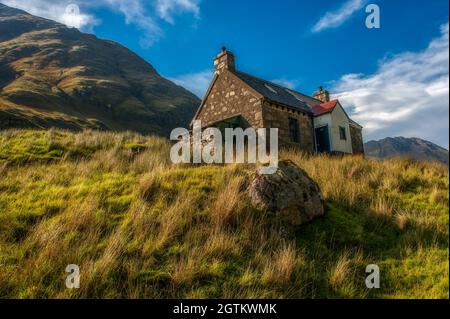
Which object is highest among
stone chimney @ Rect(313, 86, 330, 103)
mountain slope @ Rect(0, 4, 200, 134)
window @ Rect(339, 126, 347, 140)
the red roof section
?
mountain slope @ Rect(0, 4, 200, 134)

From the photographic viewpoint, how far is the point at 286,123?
715 inches

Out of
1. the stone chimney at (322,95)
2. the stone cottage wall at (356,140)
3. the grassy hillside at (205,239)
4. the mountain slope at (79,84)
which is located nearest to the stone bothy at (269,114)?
the stone cottage wall at (356,140)

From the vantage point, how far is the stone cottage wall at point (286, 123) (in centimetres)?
1722

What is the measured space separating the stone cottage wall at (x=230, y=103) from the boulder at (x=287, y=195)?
405 inches

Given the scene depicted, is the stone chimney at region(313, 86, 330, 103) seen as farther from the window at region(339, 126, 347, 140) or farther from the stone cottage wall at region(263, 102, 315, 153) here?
the stone cottage wall at region(263, 102, 315, 153)

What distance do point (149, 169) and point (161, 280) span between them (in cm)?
567

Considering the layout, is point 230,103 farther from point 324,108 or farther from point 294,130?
point 324,108

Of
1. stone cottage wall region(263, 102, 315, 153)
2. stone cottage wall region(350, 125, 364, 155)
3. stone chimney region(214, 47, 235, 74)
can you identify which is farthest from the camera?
stone cottage wall region(350, 125, 364, 155)

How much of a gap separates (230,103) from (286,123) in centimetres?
373

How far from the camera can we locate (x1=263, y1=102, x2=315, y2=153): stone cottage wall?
17219 millimetres

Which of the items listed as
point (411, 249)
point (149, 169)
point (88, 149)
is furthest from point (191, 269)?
point (88, 149)

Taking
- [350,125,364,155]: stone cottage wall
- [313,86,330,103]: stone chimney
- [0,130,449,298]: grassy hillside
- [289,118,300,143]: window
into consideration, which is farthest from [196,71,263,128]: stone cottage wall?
[313,86,330,103]: stone chimney

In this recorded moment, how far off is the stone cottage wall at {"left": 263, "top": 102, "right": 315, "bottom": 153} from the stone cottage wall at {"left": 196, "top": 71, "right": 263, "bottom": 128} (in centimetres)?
68
